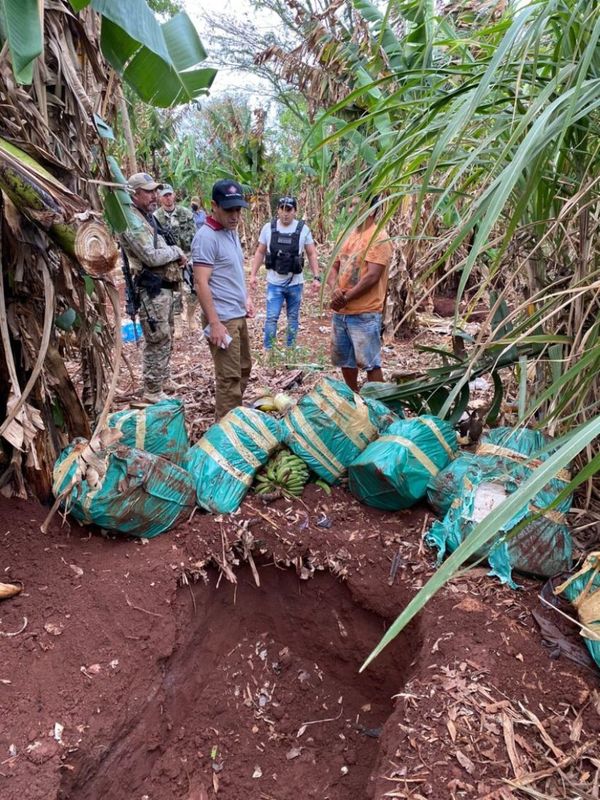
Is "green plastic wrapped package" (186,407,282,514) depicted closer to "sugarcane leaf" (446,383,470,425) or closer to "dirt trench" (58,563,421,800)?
"dirt trench" (58,563,421,800)

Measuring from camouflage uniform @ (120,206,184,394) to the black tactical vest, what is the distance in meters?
1.36

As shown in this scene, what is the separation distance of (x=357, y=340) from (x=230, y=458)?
1604 millimetres

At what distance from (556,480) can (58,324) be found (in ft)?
7.82

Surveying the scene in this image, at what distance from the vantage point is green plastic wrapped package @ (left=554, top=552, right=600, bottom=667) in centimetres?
187

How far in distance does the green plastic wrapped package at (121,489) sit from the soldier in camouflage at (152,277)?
1.91 meters

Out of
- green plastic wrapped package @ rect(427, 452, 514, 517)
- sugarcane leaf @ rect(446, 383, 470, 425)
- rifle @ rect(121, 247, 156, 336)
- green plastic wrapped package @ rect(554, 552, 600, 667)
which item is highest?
rifle @ rect(121, 247, 156, 336)

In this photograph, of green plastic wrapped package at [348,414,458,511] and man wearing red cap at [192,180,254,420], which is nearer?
green plastic wrapped package at [348,414,458,511]

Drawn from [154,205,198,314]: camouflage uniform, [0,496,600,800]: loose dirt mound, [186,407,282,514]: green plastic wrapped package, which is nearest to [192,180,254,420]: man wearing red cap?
[186,407,282,514]: green plastic wrapped package

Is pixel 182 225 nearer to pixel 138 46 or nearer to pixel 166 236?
pixel 166 236

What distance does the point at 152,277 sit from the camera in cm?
423

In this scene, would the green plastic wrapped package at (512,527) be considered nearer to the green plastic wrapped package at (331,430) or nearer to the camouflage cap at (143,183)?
the green plastic wrapped package at (331,430)

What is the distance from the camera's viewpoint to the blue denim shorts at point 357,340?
156 inches

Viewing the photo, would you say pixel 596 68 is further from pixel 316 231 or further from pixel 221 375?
pixel 316 231

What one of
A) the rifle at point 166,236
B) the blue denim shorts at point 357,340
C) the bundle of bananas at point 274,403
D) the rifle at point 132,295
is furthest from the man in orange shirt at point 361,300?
the rifle at point 132,295
